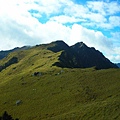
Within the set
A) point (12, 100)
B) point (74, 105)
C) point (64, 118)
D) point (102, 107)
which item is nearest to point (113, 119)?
point (102, 107)

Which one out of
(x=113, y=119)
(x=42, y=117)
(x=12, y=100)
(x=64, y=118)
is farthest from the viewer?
(x=12, y=100)

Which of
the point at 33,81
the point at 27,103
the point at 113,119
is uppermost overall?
the point at 33,81

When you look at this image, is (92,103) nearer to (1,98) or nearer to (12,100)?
(12,100)

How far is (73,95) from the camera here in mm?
151375

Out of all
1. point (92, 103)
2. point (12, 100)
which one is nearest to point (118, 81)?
point (92, 103)

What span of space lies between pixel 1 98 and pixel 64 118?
71808 millimetres

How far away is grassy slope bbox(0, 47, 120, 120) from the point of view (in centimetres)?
12219

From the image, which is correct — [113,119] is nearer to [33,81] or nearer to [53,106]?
[53,106]

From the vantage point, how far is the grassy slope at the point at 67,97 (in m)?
122

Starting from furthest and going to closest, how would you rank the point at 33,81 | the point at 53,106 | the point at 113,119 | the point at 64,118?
1. the point at 33,81
2. the point at 53,106
3. the point at 64,118
4. the point at 113,119

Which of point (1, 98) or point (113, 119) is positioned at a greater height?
point (1, 98)

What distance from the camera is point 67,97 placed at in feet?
496

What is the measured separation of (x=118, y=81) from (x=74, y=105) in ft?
133

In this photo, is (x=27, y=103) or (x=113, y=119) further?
(x=27, y=103)
